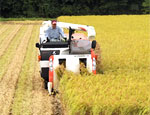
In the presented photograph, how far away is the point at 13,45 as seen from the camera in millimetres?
20562

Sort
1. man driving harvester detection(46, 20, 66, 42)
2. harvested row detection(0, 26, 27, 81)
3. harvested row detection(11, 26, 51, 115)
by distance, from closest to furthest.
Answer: harvested row detection(11, 26, 51, 115), man driving harvester detection(46, 20, 66, 42), harvested row detection(0, 26, 27, 81)

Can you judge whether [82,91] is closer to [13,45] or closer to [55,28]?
[55,28]

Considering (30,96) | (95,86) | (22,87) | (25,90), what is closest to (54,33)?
(22,87)

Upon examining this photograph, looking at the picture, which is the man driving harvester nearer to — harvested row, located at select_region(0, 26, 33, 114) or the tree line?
harvested row, located at select_region(0, 26, 33, 114)

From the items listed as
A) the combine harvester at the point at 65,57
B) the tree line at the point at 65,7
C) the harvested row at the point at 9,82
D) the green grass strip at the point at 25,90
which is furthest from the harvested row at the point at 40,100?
the tree line at the point at 65,7

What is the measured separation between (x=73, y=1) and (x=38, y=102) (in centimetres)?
4875

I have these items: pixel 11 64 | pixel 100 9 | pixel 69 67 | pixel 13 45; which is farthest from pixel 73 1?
pixel 69 67

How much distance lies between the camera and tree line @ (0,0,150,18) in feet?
176

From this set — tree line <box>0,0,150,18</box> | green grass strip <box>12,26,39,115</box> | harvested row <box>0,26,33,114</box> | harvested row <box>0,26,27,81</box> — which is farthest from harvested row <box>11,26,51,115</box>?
tree line <box>0,0,150,18</box>

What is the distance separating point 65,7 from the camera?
54938mm

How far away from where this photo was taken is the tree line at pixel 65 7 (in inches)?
2110

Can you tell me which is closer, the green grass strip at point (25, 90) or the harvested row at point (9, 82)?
the green grass strip at point (25, 90)

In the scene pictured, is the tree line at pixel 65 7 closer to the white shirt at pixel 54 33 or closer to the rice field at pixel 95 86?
the rice field at pixel 95 86

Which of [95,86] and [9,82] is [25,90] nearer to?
[9,82]
